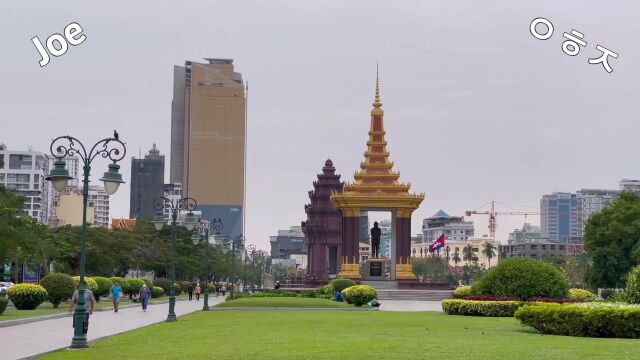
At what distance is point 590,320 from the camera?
24.9 metres

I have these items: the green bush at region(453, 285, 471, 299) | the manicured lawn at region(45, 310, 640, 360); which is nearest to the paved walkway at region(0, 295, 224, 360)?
the manicured lawn at region(45, 310, 640, 360)

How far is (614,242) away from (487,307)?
172 ft

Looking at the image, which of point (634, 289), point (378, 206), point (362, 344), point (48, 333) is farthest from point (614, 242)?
point (362, 344)

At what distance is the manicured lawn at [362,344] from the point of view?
63.0 ft

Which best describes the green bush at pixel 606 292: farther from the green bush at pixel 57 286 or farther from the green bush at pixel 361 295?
the green bush at pixel 57 286

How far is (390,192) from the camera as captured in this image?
Answer: 9125 centimetres

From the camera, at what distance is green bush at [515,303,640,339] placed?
80.3 feet

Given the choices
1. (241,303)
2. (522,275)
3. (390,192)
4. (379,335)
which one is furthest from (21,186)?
(379,335)

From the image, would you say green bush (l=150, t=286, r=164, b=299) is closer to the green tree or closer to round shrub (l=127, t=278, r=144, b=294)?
round shrub (l=127, t=278, r=144, b=294)

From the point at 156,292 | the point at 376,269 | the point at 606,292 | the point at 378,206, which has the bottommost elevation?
the point at 156,292

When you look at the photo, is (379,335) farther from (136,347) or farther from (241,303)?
(241,303)

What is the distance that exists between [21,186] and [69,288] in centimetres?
15155

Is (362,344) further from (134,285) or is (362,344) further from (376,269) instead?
(376,269)

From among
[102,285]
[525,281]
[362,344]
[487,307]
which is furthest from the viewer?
[102,285]
